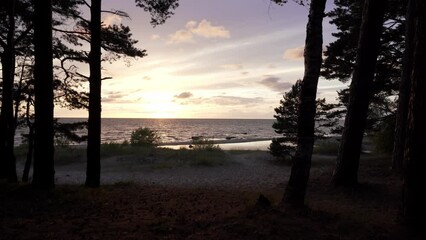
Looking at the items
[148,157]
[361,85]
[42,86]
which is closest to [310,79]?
[361,85]

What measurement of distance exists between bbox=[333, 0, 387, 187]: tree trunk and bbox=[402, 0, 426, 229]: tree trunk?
456 cm

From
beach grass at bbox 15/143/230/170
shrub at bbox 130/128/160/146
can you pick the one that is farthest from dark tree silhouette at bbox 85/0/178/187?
shrub at bbox 130/128/160/146

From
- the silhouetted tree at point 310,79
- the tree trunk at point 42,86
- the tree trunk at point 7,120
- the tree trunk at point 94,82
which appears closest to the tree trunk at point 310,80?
the silhouetted tree at point 310,79

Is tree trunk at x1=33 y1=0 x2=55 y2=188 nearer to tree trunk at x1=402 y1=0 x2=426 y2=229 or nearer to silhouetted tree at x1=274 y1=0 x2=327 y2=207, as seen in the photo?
silhouetted tree at x1=274 y1=0 x2=327 y2=207

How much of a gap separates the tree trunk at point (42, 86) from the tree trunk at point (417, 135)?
7.25 m

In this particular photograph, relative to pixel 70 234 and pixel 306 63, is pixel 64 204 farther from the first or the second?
pixel 306 63

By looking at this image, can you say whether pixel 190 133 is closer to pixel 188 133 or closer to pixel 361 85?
pixel 188 133

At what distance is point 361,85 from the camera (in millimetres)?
10062

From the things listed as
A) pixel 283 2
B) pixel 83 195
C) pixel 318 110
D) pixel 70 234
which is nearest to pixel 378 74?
pixel 318 110

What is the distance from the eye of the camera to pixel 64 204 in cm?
746

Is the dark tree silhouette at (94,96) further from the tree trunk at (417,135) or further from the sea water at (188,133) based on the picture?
the sea water at (188,133)

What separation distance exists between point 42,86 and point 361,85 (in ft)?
26.6

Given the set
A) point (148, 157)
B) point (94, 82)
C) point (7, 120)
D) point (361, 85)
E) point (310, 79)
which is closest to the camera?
point (310, 79)

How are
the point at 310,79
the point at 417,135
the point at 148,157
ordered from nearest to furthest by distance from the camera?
the point at 417,135 → the point at 310,79 → the point at 148,157
